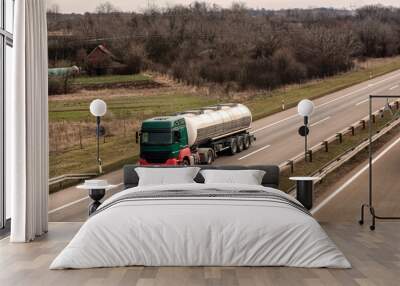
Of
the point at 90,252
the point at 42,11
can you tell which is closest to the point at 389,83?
the point at 42,11

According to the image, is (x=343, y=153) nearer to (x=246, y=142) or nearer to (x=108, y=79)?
(x=246, y=142)

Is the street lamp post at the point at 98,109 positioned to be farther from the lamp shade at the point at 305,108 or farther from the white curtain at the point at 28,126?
the lamp shade at the point at 305,108

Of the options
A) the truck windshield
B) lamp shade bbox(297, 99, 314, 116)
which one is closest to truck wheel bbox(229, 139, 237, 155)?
the truck windshield

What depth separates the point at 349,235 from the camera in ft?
24.8

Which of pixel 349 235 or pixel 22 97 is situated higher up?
pixel 22 97

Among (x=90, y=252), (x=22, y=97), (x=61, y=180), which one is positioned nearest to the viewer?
(x=90, y=252)

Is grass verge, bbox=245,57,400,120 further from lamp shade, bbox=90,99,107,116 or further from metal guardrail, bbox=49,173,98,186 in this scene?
metal guardrail, bbox=49,173,98,186

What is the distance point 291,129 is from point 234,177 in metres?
1.73

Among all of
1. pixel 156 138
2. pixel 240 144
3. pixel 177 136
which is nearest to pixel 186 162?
pixel 177 136

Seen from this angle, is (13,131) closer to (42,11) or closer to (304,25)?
(42,11)

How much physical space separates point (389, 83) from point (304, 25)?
1.40 m

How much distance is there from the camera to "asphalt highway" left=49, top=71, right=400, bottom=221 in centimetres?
894

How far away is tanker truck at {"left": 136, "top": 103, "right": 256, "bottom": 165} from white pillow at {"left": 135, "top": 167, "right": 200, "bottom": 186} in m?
0.64

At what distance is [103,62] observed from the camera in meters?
9.55
